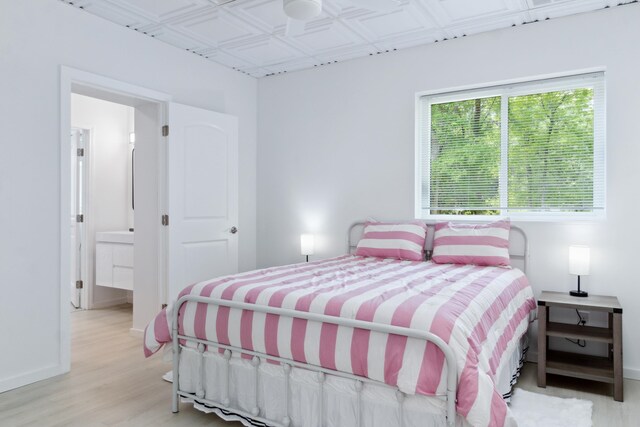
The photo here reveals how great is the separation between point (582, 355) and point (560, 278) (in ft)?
1.81

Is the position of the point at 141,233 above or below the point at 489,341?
above

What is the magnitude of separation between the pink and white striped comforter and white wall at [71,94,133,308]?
3.05m

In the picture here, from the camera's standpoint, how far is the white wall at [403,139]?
314cm

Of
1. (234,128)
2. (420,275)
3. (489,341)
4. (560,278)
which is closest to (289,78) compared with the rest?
(234,128)

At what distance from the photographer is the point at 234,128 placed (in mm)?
4430

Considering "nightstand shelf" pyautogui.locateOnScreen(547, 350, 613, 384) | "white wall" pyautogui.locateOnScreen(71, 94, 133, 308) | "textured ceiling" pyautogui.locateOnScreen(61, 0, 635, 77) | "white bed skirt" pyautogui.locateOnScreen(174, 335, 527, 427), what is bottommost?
"nightstand shelf" pyautogui.locateOnScreen(547, 350, 613, 384)

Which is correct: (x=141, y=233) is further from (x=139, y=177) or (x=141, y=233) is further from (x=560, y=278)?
(x=560, y=278)

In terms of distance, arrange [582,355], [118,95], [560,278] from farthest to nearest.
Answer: [118,95], [560,278], [582,355]

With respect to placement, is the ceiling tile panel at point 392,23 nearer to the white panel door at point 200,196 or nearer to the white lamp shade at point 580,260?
the white panel door at point 200,196

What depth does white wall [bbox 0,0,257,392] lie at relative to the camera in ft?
9.27

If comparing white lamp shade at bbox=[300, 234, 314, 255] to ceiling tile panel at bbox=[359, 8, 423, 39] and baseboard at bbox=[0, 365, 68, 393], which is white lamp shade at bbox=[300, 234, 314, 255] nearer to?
ceiling tile panel at bbox=[359, 8, 423, 39]

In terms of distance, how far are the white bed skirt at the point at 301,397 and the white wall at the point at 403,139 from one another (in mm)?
1280

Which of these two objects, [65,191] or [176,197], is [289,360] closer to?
[65,191]

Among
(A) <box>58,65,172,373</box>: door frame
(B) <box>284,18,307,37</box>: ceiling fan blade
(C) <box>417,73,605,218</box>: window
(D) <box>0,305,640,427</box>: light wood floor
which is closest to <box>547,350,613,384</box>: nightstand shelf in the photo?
(D) <box>0,305,640,427</box>: light wood floor
